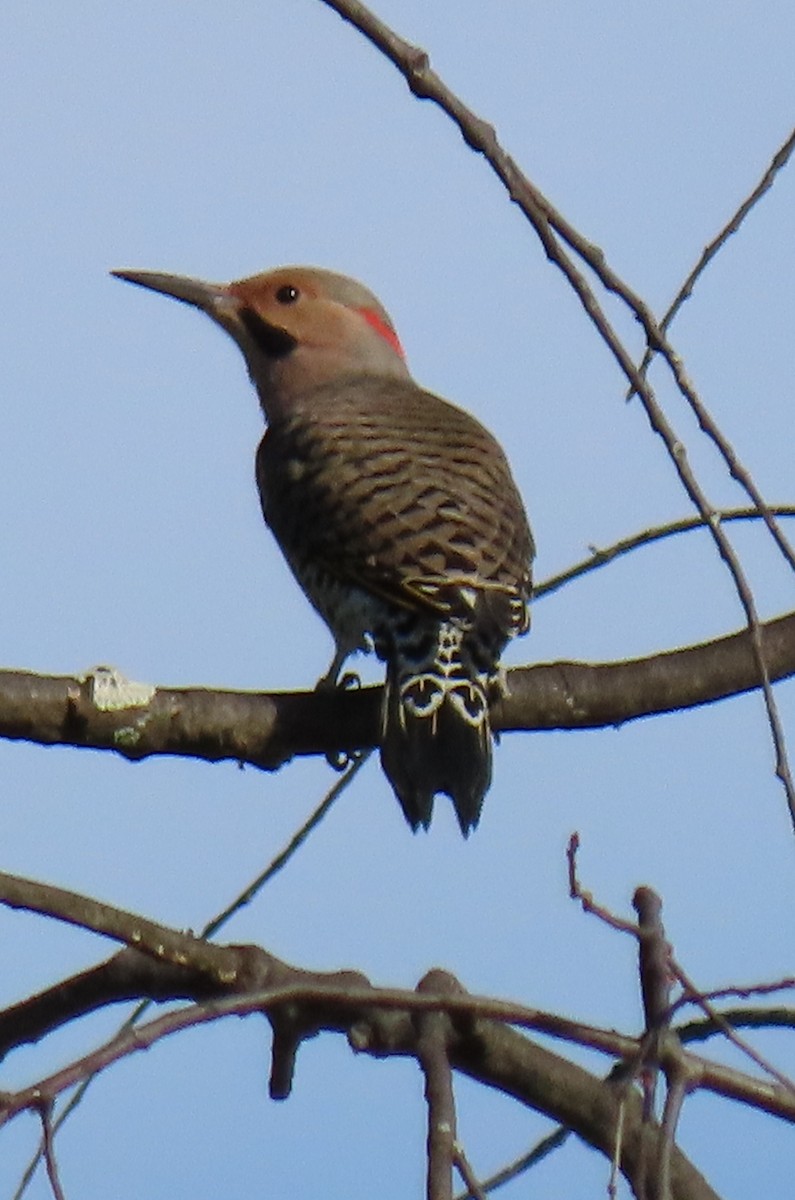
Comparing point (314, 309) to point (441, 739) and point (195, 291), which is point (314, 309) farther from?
point (441, 739)

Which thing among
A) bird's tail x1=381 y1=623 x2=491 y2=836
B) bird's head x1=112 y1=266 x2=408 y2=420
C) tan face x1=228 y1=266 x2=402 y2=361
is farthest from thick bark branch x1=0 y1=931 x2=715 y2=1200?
tan face x1=228 y1=266 x2=402 y2=361

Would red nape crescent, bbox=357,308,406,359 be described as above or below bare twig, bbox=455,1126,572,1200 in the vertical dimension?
above

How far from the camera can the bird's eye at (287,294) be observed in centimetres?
645

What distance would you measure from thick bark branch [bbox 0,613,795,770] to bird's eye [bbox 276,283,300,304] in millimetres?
2312

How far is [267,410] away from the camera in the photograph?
624cm

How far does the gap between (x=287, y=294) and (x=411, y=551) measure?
87.5 inches

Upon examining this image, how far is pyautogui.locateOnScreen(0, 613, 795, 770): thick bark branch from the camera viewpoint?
149 inches

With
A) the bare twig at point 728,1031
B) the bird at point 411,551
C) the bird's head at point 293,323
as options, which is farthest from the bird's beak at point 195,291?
the bare twig at point 728,1031

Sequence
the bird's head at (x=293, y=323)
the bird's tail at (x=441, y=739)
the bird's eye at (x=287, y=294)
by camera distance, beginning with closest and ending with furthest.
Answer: the bird's tail at (x=441, y=739)
the bird's head at (x=293, y=323)
the bird's eye at (x=287, y=294)

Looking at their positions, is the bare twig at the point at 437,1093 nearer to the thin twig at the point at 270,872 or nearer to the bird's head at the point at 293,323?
the thin twig at the point at 270,872

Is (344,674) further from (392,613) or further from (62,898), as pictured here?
(62,898)

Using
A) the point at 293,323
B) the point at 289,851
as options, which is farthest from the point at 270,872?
the point at 293,323

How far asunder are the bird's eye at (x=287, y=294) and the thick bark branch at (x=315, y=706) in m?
2.31

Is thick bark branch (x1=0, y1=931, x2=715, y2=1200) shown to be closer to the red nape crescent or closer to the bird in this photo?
the bird
